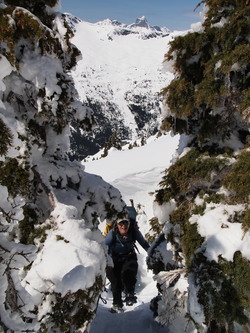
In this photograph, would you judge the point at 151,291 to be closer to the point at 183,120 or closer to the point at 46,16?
the point at 183,120

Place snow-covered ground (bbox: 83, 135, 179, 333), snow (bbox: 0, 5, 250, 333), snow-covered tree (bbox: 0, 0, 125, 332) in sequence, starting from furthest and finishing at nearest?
1. snow-covered ground (bbox: 83, 135, 179, 333)
2. snow-covered tree (bbox: 0, 0, 125, 332)
3. snow (bbox: 0, 5, 250, 333)

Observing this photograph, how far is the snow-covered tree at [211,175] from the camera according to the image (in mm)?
4355

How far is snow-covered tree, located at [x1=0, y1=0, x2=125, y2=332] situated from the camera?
3.83m

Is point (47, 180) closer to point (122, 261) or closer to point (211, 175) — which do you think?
point (211, 175)

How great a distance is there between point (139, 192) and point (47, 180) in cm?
2102

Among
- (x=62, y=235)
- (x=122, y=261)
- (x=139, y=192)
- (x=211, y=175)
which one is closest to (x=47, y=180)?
(x=62, y=235)

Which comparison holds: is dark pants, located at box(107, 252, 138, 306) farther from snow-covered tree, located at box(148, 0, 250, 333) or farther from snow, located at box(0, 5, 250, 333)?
snow-covered tree, located at box(148, 0, 250, 333)

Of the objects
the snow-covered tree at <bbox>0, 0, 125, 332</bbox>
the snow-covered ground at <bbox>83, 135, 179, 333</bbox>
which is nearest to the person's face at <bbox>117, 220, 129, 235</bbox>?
the snow-covered ground at <bbox>83, 135, 179, 333</bbox>

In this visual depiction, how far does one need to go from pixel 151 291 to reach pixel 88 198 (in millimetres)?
5922

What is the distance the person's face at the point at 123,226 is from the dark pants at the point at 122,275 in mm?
655

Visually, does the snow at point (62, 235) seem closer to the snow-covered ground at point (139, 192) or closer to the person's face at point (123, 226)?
the snow-covered ground at point (139, 192)

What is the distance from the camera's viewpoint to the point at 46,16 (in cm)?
504

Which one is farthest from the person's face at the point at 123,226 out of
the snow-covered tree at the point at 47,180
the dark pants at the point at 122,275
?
the snow-covered tree at the point at 47,180

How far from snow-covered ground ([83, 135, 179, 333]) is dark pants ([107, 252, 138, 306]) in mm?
511
